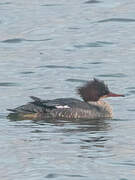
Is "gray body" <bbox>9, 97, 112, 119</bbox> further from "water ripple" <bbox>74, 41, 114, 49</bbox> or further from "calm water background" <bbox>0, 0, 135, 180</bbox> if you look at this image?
"water ripple" <bbox>74, 41, 114, 49</bbox>

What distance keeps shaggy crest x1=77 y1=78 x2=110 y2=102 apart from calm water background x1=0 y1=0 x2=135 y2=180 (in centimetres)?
51

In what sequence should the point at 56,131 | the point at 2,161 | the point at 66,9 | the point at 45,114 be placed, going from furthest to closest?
the point at 66,9
the point at 45,114
the point at 56,131
the point at 2,161

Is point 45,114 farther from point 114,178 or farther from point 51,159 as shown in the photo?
point 114,178

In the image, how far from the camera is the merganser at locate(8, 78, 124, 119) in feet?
66.6

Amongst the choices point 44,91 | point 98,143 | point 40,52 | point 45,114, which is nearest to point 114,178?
point 98,143

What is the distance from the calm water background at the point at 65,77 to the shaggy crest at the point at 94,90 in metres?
0.51

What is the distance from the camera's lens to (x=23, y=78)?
2478 centimetres

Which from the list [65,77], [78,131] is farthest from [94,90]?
[65,77]

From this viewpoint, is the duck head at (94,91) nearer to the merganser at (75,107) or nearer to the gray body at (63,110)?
the merganser at (75,107)

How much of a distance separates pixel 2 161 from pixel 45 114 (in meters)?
4.83

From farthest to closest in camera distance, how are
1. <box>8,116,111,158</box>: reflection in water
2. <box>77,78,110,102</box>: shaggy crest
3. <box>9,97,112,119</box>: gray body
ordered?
<box>77,78,110,102</box>: shaggy crest → <box>9,97,112,119</box>: gray body → <box>8,116,111,158</box>: reflection in water

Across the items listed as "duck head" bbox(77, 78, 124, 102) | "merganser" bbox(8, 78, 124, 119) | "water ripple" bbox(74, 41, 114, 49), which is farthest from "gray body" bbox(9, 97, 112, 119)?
"water ripple" bbox(74, 41, 114, 49)

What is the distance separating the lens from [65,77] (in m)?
25.1

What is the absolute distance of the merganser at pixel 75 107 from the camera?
2031 centimetres
